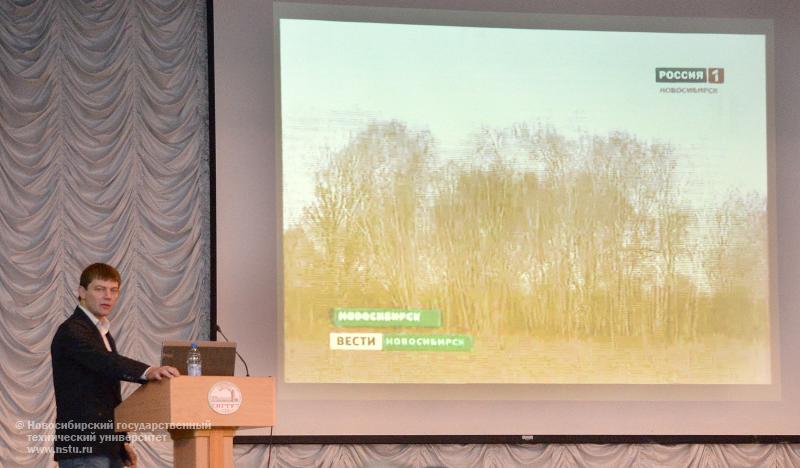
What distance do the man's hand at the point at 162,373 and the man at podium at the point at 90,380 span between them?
0.60ft

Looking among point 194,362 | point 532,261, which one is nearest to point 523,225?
point 532,261

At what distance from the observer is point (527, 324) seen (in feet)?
20.7

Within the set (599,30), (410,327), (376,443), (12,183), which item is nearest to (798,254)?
(599,30)

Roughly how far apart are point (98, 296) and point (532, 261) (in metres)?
2.92

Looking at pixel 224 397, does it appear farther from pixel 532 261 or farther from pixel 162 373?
pixel 532 261

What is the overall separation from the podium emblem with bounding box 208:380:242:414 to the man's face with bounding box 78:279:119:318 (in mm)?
803

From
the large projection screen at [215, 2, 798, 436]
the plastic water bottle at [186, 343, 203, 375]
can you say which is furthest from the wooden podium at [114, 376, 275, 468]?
the large projection screen at [215, 2, 798, 436]

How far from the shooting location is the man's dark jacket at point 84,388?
13.4 ft

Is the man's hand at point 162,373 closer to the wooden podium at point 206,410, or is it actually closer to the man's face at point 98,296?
the wooden podium at point 206,410

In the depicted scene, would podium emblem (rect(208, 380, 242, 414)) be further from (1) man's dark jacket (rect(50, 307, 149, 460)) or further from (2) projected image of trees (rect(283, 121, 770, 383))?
(2) projected image of trees (rect(283, 121, 770, 383))

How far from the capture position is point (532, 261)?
250 inches

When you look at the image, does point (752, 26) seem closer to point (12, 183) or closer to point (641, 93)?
point (641, 93)

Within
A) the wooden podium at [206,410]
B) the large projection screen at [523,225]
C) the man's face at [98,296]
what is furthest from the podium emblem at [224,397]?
the large projection screen at [523,225]

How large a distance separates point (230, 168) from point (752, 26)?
11.1 ft
